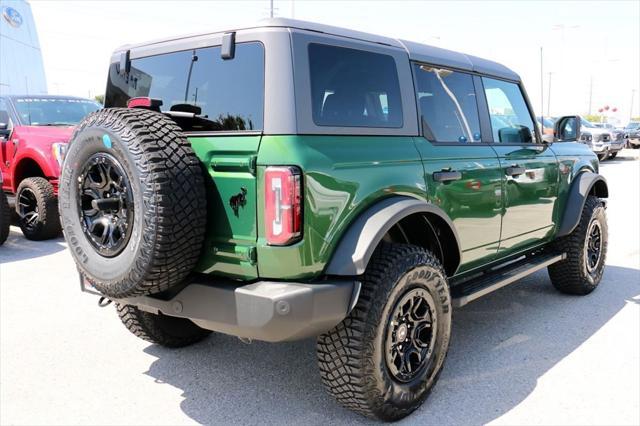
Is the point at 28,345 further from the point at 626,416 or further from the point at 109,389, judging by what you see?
the point at 626,416

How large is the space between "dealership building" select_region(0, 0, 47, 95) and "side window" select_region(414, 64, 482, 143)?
18243 millimetres

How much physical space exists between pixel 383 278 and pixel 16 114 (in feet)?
22.7

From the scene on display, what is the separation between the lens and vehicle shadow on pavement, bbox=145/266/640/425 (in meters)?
3.03

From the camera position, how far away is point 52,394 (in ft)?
10.6

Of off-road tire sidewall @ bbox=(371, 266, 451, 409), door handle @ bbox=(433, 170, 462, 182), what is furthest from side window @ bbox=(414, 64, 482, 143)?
off-road tire sidewall @ bbox=(371, 266, 451, 409)

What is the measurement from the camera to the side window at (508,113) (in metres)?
4.11

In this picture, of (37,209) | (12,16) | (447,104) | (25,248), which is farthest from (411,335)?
(12,16)

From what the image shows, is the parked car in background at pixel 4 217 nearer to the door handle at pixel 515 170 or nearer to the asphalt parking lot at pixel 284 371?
the asphalt parking lot at pixel 284 371

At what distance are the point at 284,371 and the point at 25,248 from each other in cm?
493

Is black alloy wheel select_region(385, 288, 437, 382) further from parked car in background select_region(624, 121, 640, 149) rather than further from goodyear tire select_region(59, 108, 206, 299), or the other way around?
parked car in background select_region(624, 121, 640, 149)

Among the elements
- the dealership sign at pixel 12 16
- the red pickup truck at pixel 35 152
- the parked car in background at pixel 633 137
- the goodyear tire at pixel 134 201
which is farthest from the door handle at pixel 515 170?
the parked car in background at pixel 633 137

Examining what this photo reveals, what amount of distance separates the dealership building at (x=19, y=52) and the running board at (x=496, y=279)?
18.5 meters

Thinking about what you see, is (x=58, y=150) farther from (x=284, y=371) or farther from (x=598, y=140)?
(x=598, y=140)

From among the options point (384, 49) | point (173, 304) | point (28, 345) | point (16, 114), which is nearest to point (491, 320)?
point (384, 49)
